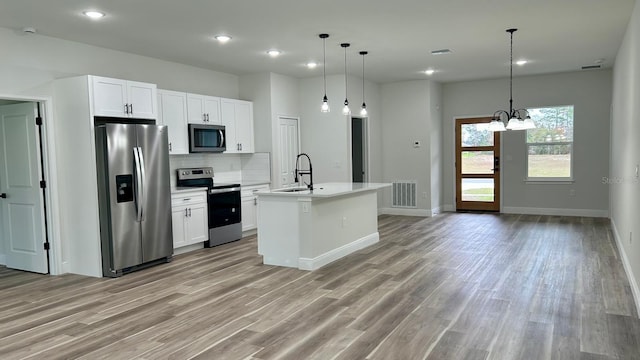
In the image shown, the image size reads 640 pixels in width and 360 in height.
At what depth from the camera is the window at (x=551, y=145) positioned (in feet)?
30.1

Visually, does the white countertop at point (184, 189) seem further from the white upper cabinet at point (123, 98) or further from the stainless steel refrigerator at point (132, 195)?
the white upper cabinet at point (123, 98)

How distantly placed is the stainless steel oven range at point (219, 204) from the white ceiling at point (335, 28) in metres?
1.71

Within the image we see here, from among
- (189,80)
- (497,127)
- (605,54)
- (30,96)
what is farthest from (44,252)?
(605,54)

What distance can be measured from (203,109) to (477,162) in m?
5.93

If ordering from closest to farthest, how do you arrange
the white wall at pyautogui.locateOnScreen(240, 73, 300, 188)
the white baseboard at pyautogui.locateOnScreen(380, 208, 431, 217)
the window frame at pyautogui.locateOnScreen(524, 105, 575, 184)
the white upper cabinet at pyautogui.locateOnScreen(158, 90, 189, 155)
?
the white upper cabinet at pyautogui.locateOnScreen(158, 90, 189, 155), the white wall at pyautogui.locateOnScreen(240, 73, 300, 188), the window frame at pyautogui.locateOnScreen(524, 105, 575, 184), the white baseboard at pyautogui.locateOnScreen(380, 208, 431, 217)

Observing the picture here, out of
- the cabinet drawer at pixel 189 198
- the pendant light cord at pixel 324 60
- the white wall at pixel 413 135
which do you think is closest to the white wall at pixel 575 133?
the white wall at pixel 413 135

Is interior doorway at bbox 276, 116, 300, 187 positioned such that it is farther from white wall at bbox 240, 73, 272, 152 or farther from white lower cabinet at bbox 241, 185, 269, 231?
white lower cabinet at bbox 241, 185, 269, 231

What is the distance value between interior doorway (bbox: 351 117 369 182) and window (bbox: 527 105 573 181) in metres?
3.29

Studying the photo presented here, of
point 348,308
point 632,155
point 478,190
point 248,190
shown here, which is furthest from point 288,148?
point 632,155

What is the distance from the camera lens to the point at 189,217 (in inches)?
258

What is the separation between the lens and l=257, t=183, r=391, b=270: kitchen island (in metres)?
5.50

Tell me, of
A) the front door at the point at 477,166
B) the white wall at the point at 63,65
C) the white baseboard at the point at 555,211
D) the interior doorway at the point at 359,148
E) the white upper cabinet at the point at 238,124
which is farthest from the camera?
the front door at the point at 477,166

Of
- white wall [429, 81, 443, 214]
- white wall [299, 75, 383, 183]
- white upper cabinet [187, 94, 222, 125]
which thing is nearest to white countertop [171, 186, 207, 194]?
white upper cabinet [187, 94, 222, 125]

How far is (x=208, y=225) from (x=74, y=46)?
290 centimetres
